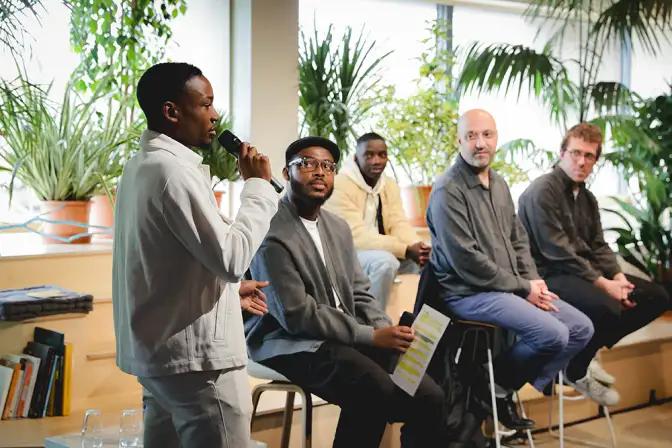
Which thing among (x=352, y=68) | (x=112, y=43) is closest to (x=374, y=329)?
(x=112, y=43)

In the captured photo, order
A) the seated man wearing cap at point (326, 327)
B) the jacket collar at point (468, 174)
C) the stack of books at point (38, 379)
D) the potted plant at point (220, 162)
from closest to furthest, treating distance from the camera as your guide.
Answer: the seated man wearing cap at point (326, 327) → the stack of books at point (38, 379) → the jacket collar at point (468, 174) → the potted plant at point (220, 162)

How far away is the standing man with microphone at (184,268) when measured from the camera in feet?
5.89

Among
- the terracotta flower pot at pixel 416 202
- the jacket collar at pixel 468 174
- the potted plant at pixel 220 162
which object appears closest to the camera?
the jacket collar at pixel 468 174

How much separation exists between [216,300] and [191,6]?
346cm

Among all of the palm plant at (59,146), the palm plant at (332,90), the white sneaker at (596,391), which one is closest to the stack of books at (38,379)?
the palm plant at (59,146)

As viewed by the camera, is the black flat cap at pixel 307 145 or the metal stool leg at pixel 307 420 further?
the black flat cap at pixel 307 145

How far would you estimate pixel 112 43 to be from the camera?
444 cm

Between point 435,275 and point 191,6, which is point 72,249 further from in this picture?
point 191,6

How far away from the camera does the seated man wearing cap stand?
9.29 ft

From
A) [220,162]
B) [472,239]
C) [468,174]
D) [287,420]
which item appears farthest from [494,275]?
[220,162]

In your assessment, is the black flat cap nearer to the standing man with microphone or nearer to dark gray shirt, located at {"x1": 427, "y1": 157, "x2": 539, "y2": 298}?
dark gray shirt, located at {"x1": 427, "y1": 157, "x2": 539, "y2": 298}

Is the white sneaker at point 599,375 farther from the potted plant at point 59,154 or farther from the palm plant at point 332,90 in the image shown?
the potted plant at point 59,154

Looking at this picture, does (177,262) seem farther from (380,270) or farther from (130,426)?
(380,270)

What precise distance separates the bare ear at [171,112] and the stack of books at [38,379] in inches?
65.7
